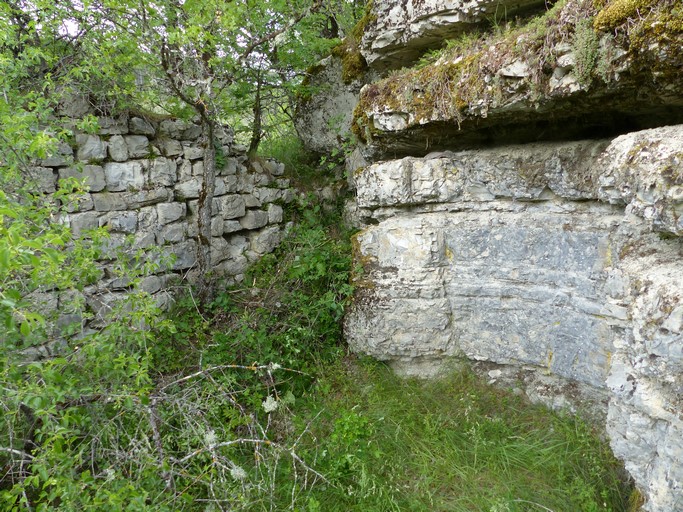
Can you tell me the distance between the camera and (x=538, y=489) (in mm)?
3041

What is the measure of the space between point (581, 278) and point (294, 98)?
492 centimetres

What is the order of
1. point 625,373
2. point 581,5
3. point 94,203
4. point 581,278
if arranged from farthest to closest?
point 94,203, point 581,278, point 581,5, point 625,373

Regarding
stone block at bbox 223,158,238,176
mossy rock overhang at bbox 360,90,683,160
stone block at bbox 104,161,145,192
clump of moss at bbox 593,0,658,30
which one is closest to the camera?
clump of moss at bbox 593,0,658,30

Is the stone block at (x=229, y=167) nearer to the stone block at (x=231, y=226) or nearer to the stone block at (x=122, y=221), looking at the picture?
the stone block at (x=231, y=226)

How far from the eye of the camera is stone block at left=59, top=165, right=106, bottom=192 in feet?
14.9

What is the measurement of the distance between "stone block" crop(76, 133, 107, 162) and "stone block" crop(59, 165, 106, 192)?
97mm

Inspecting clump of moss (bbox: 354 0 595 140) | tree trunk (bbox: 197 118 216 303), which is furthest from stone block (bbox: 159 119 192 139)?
clump of moss (bbox: 354 0 595 140)

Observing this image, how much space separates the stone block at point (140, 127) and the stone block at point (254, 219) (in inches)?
59.8

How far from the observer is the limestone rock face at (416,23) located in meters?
3.73

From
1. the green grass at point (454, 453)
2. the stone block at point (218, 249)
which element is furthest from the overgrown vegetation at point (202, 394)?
the stone block at point (218, 249)

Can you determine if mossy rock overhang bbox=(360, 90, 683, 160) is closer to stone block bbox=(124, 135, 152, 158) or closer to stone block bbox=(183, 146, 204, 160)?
stone block bbox=(183, 146, 204, 160)

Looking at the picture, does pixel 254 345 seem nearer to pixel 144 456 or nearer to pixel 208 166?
pixel 144 456

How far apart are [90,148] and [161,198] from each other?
2.90 feet

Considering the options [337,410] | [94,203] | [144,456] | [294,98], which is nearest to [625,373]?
[337,410]
